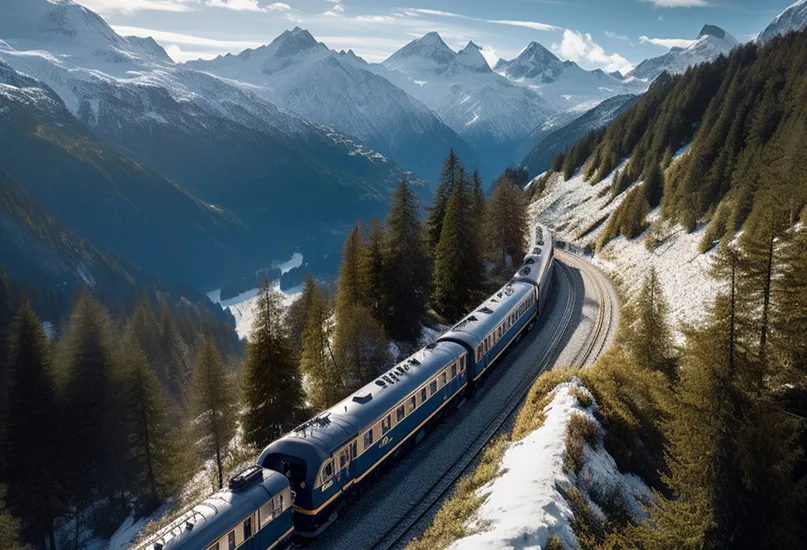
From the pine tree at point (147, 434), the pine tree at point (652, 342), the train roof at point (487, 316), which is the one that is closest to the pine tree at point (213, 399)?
the pine tree at point (147, 434)

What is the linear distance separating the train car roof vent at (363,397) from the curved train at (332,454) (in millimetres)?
47

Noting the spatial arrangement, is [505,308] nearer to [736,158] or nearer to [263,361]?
[263,361]

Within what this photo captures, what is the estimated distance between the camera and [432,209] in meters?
55.9

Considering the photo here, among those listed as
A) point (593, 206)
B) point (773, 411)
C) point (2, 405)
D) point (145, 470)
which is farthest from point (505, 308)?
point (593, 206)

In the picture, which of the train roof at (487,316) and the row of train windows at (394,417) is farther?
the train roof at (487,316)

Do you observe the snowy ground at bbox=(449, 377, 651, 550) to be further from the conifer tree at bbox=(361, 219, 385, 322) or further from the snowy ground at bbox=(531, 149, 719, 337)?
the conifer tree at bbox=(361, 219, 385, 322)

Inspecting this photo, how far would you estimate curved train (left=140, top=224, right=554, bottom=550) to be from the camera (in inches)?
717

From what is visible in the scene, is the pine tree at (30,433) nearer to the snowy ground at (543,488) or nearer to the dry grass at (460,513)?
the dry grass at (460,513)

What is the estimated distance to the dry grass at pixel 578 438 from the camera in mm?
20922

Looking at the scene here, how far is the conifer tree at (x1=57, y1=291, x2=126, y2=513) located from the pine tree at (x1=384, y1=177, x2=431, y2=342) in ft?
68.4

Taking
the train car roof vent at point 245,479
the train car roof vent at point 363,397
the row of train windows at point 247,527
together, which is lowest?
the row of train windows at point 247,527

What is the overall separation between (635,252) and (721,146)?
712 inches

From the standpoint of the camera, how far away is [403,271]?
44.4 meters

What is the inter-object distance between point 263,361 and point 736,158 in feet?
194
